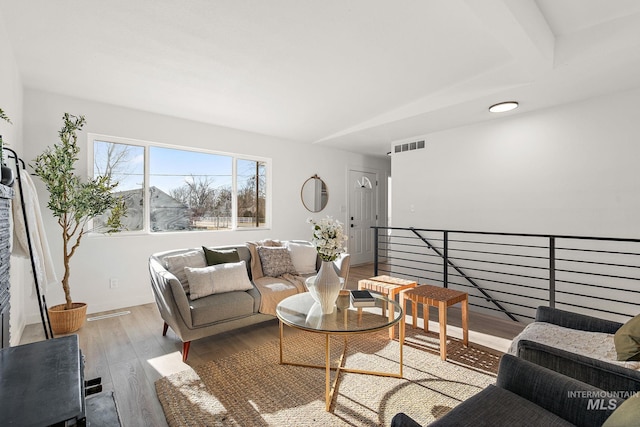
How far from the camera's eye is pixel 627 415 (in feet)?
2.56

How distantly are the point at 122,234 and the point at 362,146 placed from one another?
13.4ft

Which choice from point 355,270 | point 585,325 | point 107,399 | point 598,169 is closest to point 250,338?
point 107,399

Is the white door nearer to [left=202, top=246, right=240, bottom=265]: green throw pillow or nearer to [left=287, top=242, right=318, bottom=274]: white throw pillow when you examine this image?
[left=287, top=242, right=318, bottom=274]: white throw pillow

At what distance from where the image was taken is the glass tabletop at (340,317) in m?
1.92

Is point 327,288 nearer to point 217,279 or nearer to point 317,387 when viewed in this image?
point 317,387

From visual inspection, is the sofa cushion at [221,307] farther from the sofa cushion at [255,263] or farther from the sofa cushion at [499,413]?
the sofa cushion at [499,413]

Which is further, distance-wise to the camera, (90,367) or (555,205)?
(555,205)

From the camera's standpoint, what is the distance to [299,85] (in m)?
3.15

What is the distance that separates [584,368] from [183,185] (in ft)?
14.5

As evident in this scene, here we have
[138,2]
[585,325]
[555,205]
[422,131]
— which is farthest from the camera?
[422,131]

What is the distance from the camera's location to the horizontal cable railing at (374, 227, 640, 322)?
309 cm

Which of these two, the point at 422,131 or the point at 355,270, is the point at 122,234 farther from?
the point at 422,131

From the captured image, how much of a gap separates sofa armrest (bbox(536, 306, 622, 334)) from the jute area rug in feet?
2.00

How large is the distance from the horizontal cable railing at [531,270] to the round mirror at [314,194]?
1567 millimetres
